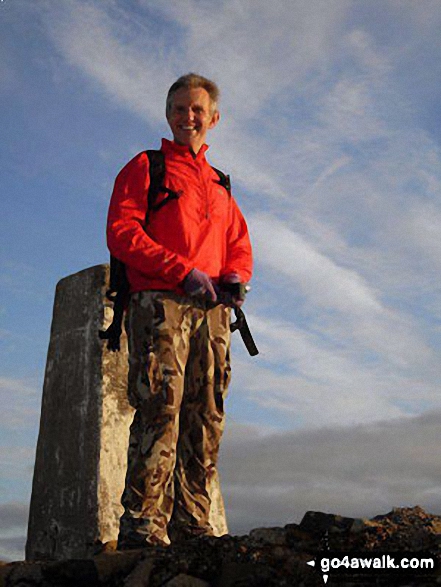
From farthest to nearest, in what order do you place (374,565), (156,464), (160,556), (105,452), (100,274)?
(100,274), (105,452), (156,464), (160,556), (374,565)

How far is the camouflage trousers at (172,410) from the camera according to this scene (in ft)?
15.1

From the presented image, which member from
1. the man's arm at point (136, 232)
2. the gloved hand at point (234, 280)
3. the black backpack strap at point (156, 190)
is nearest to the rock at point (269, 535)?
the gloved hand at point (234, 280)

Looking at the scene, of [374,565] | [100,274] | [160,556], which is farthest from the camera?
[100,274]

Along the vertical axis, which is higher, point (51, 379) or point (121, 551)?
point (51, 379)

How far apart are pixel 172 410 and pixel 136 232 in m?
1.01

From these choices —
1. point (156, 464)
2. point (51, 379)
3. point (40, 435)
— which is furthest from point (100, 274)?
point (156, 464)

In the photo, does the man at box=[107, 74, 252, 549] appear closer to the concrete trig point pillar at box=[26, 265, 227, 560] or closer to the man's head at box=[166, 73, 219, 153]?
A: the man's head at box=[166, 73, 219, 153]

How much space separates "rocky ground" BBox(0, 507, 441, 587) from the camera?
3764 millimetres

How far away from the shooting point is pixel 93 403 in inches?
273

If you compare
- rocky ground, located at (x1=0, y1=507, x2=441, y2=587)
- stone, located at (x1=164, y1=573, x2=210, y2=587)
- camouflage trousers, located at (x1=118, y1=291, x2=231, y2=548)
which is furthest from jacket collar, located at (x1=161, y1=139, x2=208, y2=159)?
stone, located at (x1=164, y1=573, x2=210, y2=587)

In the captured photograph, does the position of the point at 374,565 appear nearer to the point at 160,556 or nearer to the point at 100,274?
the point at 160,556

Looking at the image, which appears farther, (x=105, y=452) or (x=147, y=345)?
(x=105, y=452)

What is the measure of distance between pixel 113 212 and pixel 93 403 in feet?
8.32

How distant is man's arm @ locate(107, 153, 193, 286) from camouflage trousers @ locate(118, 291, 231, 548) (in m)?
0.17
